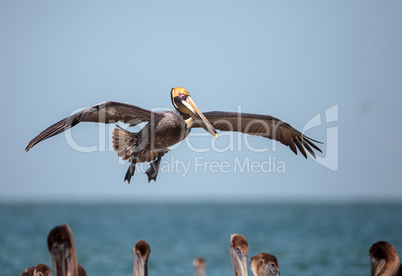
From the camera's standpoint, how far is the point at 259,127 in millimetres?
10211

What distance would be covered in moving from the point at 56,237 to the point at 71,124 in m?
2.21

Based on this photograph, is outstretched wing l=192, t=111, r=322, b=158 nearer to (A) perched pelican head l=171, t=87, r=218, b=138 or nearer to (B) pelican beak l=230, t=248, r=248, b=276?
(A) perched pelican head l=171, t=87, r=218, b=138

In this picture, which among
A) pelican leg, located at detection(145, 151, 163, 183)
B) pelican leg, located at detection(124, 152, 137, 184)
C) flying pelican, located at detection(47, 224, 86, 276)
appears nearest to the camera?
flying pelican, located at detection(47, 224, 86, 276)

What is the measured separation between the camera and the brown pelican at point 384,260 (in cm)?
664

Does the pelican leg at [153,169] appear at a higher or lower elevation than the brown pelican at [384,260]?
higher

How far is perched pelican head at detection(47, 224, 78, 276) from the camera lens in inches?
197

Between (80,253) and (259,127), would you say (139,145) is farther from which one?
(80,253)

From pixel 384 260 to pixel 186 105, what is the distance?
324 centimetres

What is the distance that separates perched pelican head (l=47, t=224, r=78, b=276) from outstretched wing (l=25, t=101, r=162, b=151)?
71.8 inches

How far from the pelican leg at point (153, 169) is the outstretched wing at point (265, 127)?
962 mm

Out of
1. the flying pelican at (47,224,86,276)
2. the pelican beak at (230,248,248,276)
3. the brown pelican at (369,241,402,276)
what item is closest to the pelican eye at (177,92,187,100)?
the pelican beak at (230,248,248,276)

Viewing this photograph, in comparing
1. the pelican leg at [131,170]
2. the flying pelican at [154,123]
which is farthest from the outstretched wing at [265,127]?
the pelican leg at [131,170]

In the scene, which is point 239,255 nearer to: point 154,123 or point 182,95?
point 154,123

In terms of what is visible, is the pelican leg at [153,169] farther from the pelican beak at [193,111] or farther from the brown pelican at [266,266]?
the brown pelican at [266,266]
